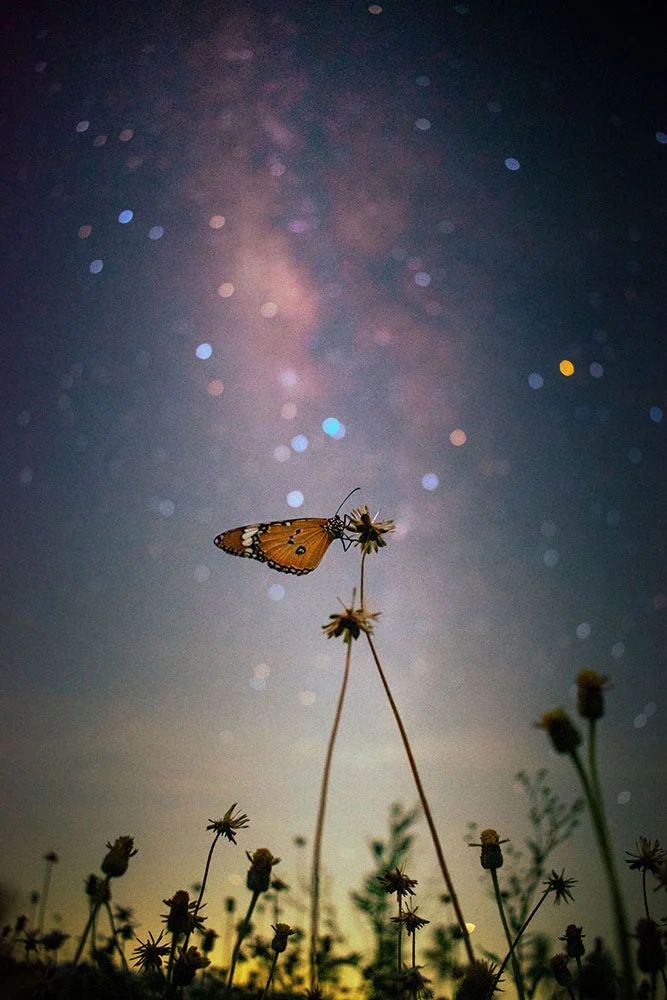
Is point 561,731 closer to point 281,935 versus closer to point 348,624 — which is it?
point 348,624

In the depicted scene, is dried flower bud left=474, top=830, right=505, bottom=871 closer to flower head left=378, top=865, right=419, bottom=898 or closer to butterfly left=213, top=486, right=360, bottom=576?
flower head left=378, top=865, right=419, bottom=898

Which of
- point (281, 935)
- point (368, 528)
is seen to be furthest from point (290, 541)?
point (281, 935)

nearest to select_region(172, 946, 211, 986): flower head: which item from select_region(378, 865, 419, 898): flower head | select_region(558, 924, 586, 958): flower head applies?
select_region(378, 865, 419, 898): flower head

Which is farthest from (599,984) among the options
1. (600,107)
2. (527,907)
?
(600,107)

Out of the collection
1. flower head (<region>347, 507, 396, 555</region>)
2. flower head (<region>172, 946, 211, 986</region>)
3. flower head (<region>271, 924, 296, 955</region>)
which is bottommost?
flower head (<region>172, 946, 211, 986</region>)

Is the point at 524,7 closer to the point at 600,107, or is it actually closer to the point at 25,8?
the point at 600,107

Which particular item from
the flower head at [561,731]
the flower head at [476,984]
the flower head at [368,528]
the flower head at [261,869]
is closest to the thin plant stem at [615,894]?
the flower head at [561,731]

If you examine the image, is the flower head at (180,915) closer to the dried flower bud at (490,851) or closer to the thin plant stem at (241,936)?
the thin plant stem at (241,936)
